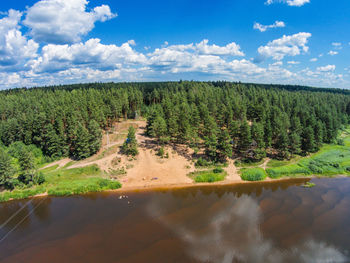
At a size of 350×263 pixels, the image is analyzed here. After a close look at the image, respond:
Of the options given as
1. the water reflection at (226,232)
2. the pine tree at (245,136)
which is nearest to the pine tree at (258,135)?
the pine tree at (245,136)

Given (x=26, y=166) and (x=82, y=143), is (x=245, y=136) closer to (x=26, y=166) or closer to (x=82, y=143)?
(x=82, y=143)

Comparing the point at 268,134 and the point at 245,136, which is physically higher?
the point at 268,134

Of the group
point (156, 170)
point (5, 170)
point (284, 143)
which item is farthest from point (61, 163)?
point (284, 143)

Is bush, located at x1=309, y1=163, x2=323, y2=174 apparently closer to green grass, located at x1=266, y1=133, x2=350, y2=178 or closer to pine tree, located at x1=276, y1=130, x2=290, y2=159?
green grass, located at x1=266, y1=133, x2=350, y2=178

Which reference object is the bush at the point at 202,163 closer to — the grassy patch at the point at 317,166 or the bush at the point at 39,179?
the grassy patch at the point at 317,166

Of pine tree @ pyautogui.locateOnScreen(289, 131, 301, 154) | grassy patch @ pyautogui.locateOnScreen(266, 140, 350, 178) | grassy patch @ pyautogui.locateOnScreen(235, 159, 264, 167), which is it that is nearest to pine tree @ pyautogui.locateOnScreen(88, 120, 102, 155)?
grassy patch @ pyautogui.locateOnScreen(235, 159, 264, 167)

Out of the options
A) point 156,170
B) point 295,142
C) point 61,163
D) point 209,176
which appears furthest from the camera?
point 295,142
